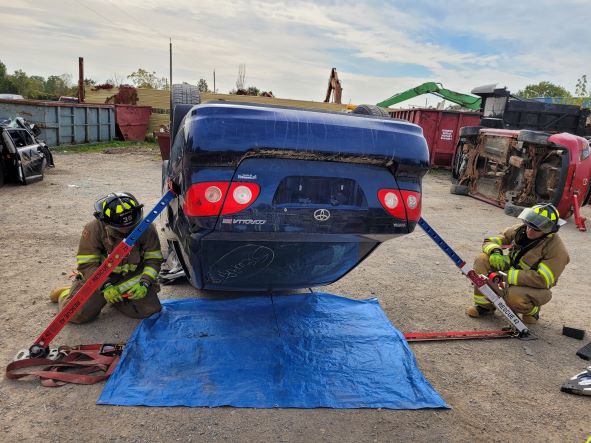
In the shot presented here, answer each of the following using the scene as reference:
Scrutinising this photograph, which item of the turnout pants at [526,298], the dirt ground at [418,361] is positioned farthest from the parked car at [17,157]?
the turnout pants at [526,298]

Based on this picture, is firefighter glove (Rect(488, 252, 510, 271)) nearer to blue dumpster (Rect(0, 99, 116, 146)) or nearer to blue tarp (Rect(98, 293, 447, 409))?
blue tarp (Rect(98, 293, 447, 409))

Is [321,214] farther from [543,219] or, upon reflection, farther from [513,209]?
[513,209]

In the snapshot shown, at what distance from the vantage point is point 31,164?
9.16 m

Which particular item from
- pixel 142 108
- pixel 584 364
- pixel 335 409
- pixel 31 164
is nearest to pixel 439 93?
pixel 142 108

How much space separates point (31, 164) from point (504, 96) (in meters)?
11.1

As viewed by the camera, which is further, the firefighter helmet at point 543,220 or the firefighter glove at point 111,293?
the firefighter helmet at point 543,220

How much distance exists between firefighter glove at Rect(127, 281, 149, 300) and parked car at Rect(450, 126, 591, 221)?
737 cm


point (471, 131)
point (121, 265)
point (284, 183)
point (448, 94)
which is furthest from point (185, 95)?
point (448, 94)

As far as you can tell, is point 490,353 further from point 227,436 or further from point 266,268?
point 227,436

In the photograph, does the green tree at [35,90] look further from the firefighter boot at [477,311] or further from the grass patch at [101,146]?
the firefighter boot at [477,311]

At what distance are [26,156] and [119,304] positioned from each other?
22.6 feet

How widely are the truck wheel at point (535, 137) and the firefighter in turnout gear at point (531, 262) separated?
191 inches

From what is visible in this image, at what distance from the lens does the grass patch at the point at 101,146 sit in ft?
51.6

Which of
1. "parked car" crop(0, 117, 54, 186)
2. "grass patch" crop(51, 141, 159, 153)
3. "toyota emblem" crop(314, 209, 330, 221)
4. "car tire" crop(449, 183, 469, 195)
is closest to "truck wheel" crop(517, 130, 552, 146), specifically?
"car tire" crop(449, 183, 469, 195)
